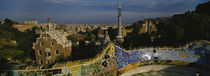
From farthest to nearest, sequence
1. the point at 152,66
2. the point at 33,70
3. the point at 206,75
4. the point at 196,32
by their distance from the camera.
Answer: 1. the point at 196,32
2. the point at 152,66
3. the point at 206,75
4. the point at 33,70

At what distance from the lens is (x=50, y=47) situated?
15891mm

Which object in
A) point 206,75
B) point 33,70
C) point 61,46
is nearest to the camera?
point 33,70

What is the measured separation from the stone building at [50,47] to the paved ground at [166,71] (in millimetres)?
8769

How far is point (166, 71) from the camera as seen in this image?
41.4 feet

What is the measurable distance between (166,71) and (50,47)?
506 inches

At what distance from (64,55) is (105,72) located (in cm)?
835

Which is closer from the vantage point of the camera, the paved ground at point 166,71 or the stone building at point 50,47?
the paved ground at point 166,71

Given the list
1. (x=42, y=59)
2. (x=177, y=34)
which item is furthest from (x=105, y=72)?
(x=177, y=34)

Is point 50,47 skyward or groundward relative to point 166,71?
skyward

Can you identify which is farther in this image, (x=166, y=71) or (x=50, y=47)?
(x=50, y=47)

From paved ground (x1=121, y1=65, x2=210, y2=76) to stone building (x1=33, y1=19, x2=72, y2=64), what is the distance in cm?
877

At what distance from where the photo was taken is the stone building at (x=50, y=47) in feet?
51.2

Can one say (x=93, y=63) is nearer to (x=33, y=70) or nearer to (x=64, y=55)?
(x=33, y=70)

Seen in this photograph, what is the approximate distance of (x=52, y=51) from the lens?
1602 centimetres
